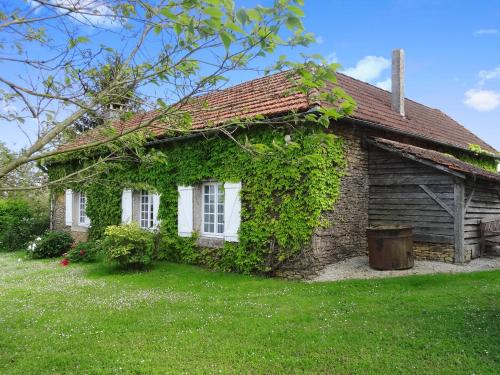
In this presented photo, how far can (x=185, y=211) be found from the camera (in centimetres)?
1129

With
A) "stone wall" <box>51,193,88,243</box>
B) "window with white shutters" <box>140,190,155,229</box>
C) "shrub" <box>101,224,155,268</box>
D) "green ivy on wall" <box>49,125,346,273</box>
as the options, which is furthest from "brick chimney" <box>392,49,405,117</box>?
"stone wall" <box>51,193,88,243</box>

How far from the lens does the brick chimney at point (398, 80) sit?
14125 mm

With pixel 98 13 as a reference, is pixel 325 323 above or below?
below

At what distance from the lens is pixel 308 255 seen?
9.02 m

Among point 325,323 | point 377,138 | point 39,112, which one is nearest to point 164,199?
Answer: point 377,138

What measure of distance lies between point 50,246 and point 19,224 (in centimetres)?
489

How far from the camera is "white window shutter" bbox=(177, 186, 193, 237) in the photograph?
11.2 m

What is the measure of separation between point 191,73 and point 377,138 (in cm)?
778

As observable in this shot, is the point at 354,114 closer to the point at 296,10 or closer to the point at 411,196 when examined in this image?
the point at 411,196

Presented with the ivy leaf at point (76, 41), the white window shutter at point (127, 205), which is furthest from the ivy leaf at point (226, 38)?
the white window shutter at point (127, 205)

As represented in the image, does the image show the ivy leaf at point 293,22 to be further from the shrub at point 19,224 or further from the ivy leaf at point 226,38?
the shrub at point 19,224

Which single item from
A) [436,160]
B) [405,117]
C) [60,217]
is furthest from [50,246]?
[405,117]

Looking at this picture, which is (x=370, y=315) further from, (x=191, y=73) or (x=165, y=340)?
(x=191, y=73)

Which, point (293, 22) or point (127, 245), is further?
point (127, 245)
